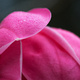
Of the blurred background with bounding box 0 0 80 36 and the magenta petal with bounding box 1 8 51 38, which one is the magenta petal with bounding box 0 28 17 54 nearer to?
the magenta petal with bounding box 1 8 51 38

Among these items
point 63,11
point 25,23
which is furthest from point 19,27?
point 63,11

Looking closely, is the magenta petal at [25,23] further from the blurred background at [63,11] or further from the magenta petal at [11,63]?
the blurred background at [63,11]

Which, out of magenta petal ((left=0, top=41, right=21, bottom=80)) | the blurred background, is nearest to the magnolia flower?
magenta petal ((left=0, top=41, right=21, bottom=80))

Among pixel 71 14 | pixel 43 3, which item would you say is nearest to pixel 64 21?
pixel 71 14

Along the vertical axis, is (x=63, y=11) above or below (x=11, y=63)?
below

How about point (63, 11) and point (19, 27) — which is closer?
point (19, 27)

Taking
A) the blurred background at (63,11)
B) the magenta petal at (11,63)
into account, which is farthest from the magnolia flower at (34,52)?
the blurred background at (63,11)

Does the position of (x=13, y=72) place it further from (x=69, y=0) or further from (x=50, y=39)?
(x=69, y=0)

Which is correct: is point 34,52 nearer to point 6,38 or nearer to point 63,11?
point 6,38
